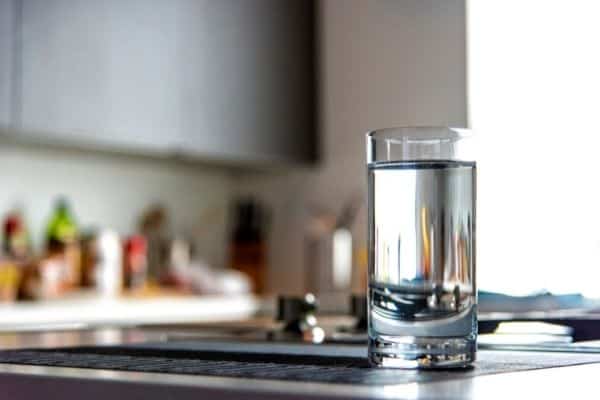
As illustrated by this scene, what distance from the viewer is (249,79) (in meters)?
3.52

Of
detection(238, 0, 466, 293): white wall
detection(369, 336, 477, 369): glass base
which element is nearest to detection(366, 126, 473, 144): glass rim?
detection(369, 336, 477, 369): glass base

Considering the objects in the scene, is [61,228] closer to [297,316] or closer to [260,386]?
[297,316]

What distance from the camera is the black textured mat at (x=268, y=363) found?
21.5 inches

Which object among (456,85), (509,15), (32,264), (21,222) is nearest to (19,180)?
(21,222)

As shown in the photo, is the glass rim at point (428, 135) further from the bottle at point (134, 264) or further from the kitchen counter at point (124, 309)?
the bottle at point (134, 264)

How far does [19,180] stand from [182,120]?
54cm

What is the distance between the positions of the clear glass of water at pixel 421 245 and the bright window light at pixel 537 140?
8.28 feet

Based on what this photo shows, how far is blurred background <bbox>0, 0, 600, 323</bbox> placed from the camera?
296cm

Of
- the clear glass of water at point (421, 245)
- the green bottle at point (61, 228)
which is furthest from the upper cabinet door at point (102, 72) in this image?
the clear glass of water at point (421, 245)

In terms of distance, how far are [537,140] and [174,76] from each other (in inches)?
46.9

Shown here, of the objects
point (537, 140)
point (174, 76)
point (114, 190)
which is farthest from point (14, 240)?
point (537, 140)

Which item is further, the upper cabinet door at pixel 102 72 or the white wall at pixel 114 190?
the white wall at pixel 114 190

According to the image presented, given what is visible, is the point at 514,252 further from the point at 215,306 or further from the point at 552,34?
the point at 215,306

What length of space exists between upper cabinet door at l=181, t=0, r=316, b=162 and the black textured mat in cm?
256
